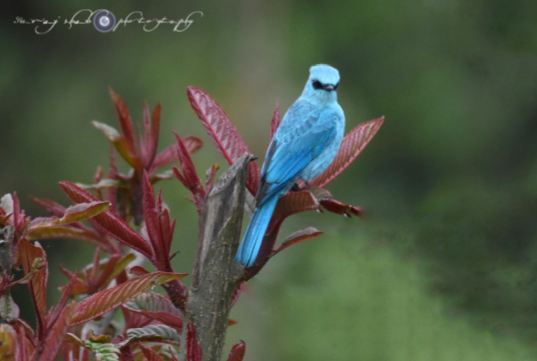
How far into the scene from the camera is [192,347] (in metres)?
0.88

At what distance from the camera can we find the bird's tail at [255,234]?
38.0 inches

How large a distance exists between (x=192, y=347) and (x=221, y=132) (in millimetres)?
451

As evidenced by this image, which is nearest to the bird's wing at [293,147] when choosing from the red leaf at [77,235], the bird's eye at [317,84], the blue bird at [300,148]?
the blue bird at [300,148]

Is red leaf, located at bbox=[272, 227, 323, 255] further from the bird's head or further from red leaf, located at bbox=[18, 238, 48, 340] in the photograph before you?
the bird's head

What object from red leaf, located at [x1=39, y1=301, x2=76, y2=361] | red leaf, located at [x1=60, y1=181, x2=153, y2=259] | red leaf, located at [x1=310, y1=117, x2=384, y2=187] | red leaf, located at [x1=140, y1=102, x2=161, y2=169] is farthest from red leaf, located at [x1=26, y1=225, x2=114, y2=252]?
red leaf, located at [x1=310, y1=117, x2=384, y2=187]

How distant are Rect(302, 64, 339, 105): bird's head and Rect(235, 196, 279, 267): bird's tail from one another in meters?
0.94

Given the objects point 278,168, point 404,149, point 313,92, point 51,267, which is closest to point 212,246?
point 278,168

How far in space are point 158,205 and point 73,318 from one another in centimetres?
23

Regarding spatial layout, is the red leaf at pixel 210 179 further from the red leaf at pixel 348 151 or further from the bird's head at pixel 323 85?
the bird's head at pixel 323 85

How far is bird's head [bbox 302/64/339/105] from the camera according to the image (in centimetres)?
205

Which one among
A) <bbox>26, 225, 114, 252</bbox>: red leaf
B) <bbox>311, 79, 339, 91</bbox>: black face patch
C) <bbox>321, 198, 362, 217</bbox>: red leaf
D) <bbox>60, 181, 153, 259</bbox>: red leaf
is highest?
<bbox>311, 79, 339, 91</bbox>: black face patch

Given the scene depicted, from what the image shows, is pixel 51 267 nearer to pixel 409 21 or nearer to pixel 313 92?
pixel 313 92

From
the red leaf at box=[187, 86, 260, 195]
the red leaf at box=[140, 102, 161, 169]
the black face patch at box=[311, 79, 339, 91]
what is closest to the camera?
the red leaf at box=[187, 86, 260, 195]

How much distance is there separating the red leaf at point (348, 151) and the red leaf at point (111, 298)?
1.44 ft
